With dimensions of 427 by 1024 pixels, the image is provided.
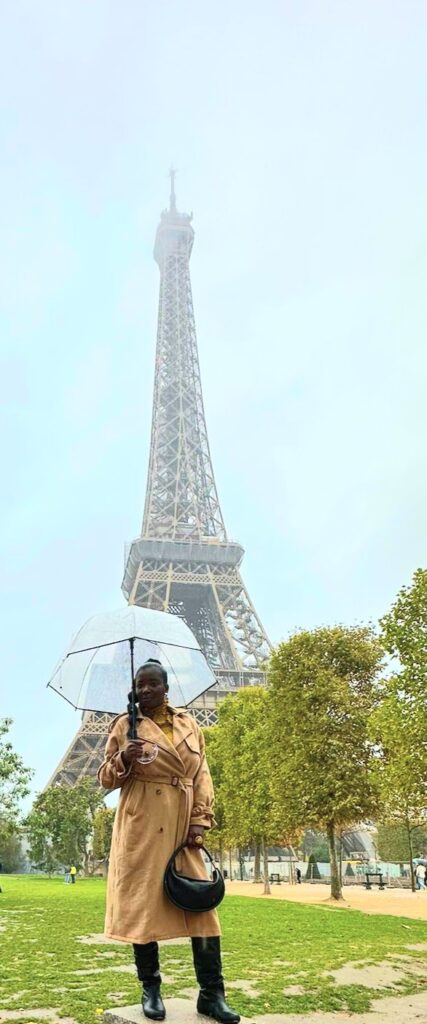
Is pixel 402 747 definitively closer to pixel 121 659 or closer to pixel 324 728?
pixel 324 728

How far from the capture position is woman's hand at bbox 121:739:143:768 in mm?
4547

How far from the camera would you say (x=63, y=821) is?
4662 cm

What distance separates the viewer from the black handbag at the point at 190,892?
434cm

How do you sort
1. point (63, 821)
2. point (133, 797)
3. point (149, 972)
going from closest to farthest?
point (149, 972)
point (133, 797)
point (63, 821)

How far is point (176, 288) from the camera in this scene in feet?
269

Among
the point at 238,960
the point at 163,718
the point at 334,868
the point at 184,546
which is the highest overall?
the point at 184,546

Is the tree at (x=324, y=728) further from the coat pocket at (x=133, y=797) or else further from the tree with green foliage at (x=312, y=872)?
the tree with green foliage at (x=312, y=872)

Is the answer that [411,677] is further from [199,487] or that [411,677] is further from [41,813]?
[199,487]

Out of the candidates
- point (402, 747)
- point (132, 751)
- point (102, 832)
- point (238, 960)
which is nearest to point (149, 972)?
point (132, 751)

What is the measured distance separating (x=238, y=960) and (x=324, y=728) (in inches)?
566

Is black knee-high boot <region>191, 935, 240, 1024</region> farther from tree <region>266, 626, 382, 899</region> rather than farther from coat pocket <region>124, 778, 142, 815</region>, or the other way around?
tree <region>266, 626, 382, 899</region>

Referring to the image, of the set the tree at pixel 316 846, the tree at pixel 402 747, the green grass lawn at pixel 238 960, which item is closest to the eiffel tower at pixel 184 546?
the tree at pixel 316 846

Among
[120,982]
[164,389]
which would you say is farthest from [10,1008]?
[164,389]

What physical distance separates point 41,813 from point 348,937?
3960 centimetres
